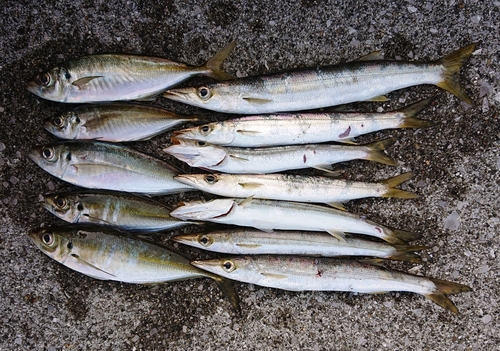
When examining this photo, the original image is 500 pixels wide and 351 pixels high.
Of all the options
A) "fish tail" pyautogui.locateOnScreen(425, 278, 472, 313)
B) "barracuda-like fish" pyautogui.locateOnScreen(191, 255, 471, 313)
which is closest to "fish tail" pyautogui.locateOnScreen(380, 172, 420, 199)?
"barracuda-like fish" pyautogui.locateOnScreen(191, 255, 471, 313)

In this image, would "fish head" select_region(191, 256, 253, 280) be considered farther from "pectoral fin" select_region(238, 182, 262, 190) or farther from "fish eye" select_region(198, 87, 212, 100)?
"fish eye" select_region(198, 87, 212, 100)

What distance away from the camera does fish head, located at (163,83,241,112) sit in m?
3.04

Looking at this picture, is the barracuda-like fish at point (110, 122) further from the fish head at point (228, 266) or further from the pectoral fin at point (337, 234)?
the pectoral fin at point (337, 234)

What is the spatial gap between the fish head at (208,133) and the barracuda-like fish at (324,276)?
3.21 feet

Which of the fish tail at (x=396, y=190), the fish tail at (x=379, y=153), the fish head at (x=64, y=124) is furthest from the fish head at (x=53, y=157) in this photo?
the fish tail at (x=396, y=190)

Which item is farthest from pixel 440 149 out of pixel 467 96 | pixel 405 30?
pixel 405 30

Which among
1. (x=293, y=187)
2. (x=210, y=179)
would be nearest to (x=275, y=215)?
(x=293, y=187)

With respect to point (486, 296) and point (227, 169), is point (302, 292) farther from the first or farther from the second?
point (486, 296)

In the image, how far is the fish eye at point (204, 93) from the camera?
302cm

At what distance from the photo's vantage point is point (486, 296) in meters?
3.40

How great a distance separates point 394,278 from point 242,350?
1.43 metres

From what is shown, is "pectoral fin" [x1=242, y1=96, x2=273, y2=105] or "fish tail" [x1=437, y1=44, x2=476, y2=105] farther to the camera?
"fish tail" [x1=437, y1=44, x2=476, y2=105]

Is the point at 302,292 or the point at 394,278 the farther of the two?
the point at 302,292

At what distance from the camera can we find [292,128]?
10.1 ft
